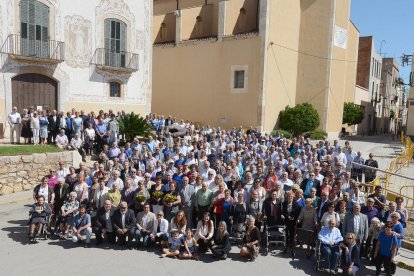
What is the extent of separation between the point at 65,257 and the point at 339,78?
98.5 ft

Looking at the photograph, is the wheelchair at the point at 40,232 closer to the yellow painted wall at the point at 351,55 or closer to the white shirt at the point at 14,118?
the white shirt at the point at 14,118

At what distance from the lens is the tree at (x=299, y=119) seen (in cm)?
2942

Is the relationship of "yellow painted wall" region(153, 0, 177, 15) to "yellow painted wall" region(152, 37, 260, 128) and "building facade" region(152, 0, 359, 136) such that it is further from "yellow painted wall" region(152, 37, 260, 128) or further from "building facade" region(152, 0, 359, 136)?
"yellow painted wall" region(152, 37, 260, 128)

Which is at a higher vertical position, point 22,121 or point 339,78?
point 339,78

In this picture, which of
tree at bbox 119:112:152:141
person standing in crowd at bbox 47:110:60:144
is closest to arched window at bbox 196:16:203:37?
tree at bbox 119:112:152:141

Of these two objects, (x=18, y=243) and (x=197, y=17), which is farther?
(x=197, y=17)

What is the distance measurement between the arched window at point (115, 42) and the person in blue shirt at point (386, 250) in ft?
60.3

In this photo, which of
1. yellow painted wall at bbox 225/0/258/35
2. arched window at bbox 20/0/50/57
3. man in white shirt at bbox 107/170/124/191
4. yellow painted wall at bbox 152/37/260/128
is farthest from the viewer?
yellow painted wall at bbox 225/0/258/35

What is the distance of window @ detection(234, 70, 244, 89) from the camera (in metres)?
29.8

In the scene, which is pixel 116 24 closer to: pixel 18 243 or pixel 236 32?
pixel 236 32

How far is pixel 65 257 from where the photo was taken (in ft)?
27.8

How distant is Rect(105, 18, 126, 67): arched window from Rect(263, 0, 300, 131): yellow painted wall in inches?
425

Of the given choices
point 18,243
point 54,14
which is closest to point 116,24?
point 54,14

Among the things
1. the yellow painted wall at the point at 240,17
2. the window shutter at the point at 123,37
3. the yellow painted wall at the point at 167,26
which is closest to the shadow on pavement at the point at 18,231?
the window shutter at the point at 123,37
